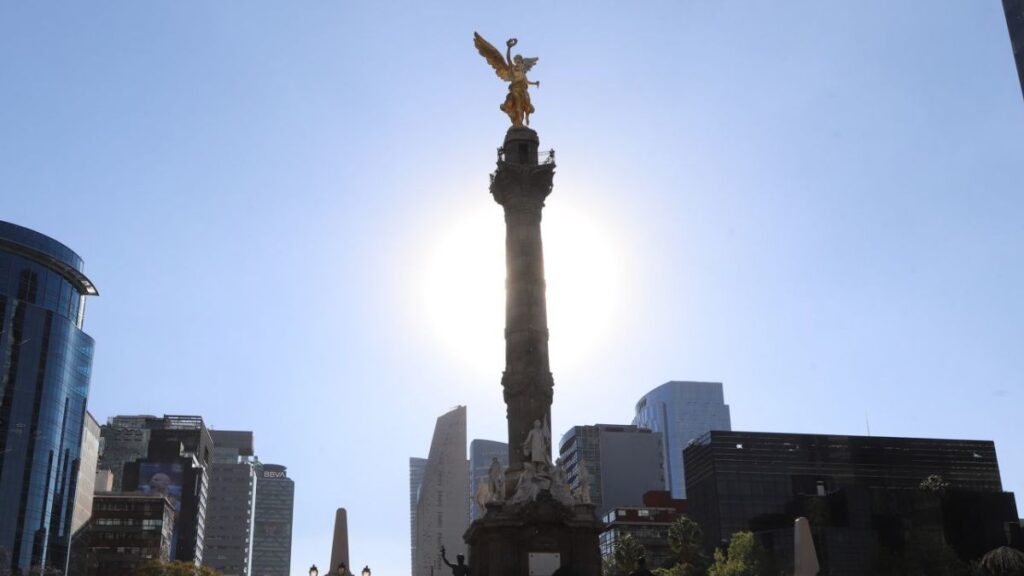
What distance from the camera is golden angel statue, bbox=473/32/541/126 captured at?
56.7 m

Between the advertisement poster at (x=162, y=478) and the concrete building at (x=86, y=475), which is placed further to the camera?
the advertisement poster at (x=162, y=478)

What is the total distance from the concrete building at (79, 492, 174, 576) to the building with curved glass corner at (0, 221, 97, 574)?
1691cm

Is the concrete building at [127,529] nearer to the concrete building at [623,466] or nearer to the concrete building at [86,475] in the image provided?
the concrete building at [86,475]

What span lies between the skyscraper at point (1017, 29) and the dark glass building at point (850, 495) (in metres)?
46.4

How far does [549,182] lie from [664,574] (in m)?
51.1

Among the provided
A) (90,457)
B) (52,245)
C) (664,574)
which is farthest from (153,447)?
(664,574)

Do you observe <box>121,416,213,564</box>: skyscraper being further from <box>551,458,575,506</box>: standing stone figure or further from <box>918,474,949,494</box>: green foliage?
<box>551,458,575,506</box>: standing stone figure

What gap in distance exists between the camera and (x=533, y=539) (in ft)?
146

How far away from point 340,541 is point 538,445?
9643 millimetres

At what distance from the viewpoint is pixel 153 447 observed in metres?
188

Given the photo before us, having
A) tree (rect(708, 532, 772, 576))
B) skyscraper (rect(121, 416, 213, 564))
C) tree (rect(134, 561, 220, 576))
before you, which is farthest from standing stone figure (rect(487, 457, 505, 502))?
skyscraper (rect(121, 416, 213, 564))

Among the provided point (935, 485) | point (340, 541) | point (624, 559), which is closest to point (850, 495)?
point (935, 485)

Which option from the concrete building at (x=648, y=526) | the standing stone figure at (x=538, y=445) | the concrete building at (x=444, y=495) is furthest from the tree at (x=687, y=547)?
the standing stone figure at (x=538, y=445)

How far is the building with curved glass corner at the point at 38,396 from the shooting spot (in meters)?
122
